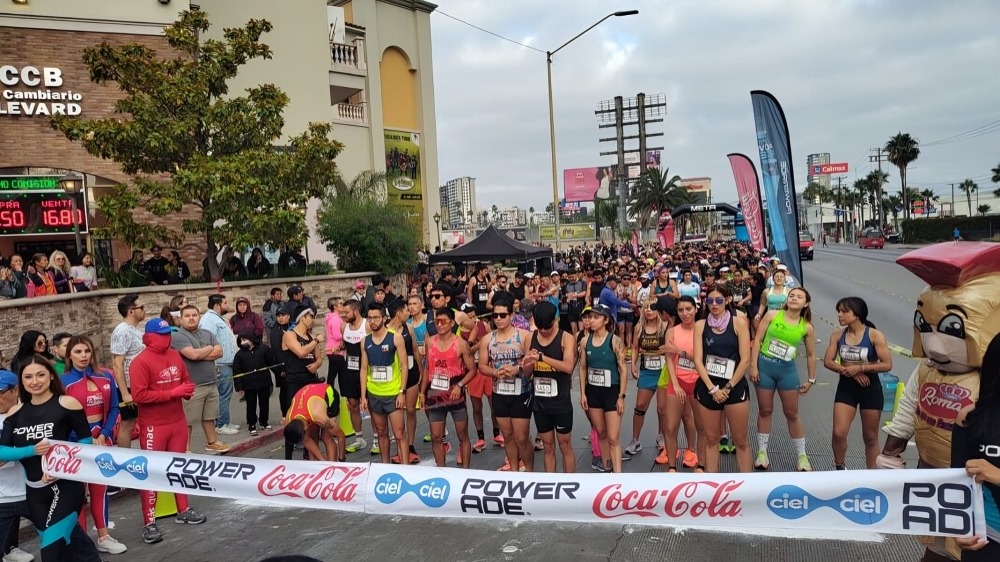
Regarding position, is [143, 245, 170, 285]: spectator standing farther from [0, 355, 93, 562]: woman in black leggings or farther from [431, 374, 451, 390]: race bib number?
[0, 355, 93, 562]: woman in black leggings

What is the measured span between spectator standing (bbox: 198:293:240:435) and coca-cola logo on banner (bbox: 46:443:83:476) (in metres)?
4.05

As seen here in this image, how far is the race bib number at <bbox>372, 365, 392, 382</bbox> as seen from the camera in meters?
6.65

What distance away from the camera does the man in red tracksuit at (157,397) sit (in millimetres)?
5516

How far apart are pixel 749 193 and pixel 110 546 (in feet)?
46.6

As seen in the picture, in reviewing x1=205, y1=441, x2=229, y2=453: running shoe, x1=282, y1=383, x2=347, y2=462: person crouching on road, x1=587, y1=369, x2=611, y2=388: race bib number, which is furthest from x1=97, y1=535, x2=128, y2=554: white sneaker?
x1=587, y1=369, x2=611, y2=388: race bib number

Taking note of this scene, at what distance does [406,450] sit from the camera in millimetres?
6844

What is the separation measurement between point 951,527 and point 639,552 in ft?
6.90

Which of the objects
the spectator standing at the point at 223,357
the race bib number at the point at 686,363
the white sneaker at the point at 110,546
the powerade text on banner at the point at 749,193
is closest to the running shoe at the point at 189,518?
the white sneaker at the point at 110,546

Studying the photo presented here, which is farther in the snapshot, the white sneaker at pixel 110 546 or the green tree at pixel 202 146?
the green tree at pixel 202 146

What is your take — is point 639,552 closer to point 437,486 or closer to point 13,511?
point 437,486

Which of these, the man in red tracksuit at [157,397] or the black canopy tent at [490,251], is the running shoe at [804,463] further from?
the black canopy tent at [490,251]

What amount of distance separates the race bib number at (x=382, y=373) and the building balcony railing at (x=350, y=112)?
2573 cm

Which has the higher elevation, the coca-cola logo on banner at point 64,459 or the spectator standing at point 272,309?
the spectator standing at point 272,309

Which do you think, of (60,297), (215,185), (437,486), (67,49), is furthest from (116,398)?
(67,49)
